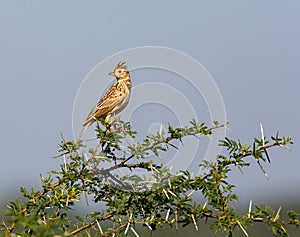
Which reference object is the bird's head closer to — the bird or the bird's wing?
the bird

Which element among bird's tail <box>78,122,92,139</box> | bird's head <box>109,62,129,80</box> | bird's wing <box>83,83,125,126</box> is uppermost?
bird's head <box>109,62,129,80</box>

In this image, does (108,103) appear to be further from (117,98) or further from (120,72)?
(120,72)

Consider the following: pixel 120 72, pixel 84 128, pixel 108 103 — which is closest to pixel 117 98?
pixel 108 103

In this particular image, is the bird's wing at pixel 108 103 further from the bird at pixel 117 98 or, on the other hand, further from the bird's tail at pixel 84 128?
the bird's tail at pixel 84 128

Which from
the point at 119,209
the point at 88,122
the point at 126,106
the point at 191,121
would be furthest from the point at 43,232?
the point at 126,106

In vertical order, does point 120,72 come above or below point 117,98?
above

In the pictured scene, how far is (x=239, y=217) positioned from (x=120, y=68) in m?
1.90

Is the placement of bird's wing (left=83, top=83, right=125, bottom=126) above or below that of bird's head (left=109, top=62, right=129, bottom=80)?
below

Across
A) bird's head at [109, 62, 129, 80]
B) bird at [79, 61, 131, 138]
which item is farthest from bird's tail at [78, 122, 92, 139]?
bird's head at [109, 62, 129, 80]

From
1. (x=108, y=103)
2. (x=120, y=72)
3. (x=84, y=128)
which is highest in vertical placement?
(x=120, y=72)

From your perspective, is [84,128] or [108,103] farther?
[108,103]

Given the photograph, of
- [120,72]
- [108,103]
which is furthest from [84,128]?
[120,72]

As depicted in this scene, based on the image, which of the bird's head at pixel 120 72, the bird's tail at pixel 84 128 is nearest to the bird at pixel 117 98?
the bird's head at pixel 120 72

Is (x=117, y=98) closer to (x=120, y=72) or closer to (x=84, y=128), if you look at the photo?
(x=120, y=72)
